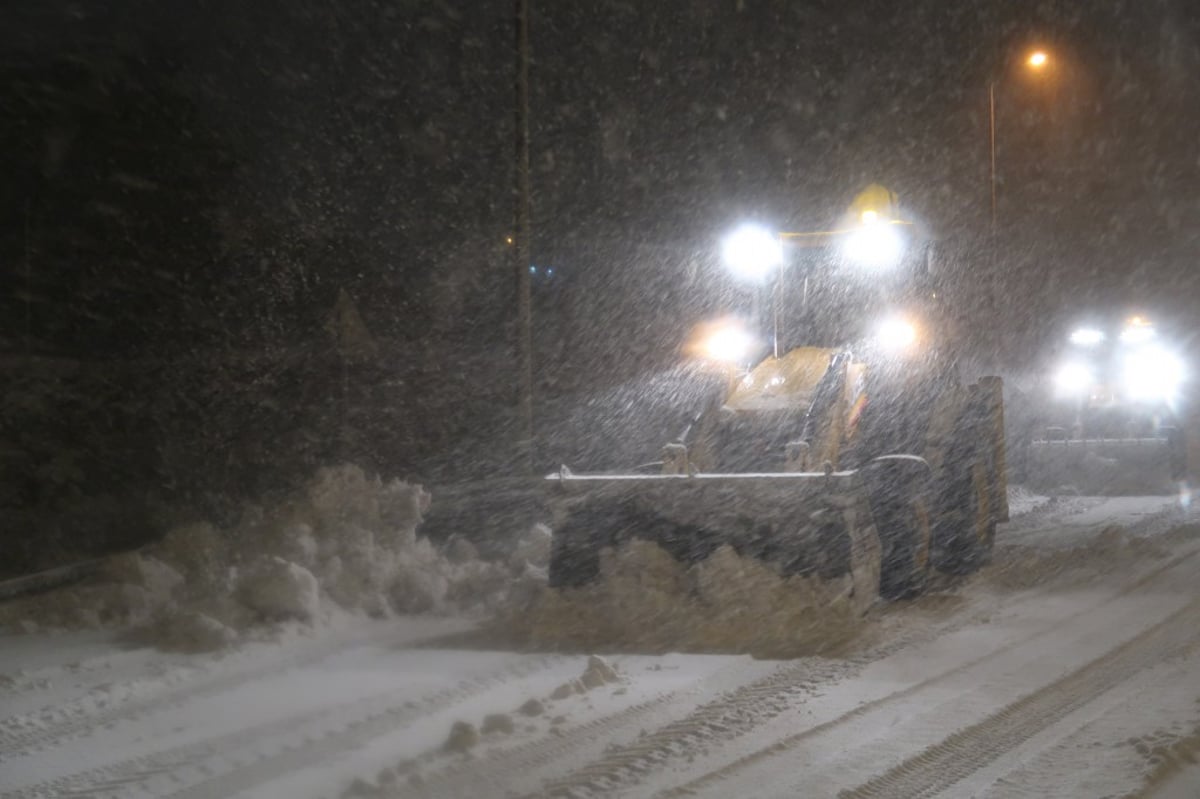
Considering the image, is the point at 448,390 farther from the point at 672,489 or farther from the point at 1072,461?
the point at 1072,461

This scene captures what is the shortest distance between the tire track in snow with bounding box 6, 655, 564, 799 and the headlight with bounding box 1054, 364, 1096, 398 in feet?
61.2

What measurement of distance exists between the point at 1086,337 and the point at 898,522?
55.8 feet

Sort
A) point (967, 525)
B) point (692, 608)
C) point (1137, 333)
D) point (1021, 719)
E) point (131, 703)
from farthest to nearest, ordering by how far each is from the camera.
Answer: point (1137, 333) < point (967, 525) < point (692, 608) < point (131, 703) < point (1021, 719)

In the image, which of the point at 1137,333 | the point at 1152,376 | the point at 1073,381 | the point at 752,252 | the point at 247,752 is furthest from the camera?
the point at 1137,333

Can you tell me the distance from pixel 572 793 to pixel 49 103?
12092 millimetres

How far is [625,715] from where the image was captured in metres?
6.47

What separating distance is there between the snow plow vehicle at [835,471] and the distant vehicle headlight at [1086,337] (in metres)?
13.1

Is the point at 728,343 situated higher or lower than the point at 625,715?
higher

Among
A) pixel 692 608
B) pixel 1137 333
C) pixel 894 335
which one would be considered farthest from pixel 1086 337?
pixel 692 608

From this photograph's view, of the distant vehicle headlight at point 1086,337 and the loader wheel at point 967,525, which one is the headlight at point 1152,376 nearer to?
the distant vehicle headlight at point 1086,337

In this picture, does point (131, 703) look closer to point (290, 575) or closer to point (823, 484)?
point (290, 575)

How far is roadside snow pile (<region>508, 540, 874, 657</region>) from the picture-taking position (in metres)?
8.30

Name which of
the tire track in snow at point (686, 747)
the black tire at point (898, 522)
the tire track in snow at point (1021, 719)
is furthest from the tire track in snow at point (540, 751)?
the black tire at point (898, 522)

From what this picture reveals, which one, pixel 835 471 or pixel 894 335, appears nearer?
pixel 835 471
